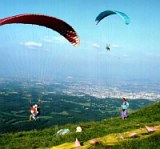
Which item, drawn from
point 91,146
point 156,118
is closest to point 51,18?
point 91,146

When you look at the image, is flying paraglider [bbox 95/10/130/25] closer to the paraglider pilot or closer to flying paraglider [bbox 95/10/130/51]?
flying paraglider [bbox 95/10/130/51]

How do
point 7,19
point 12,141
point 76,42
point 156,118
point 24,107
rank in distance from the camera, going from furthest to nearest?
point 24,107 < point 156,118 < point 12,141 < point 76,42 < point 7,19

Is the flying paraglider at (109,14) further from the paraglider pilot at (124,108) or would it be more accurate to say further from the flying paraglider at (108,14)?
the paraglider pilot at (124,108)

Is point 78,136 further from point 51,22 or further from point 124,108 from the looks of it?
point 124,108

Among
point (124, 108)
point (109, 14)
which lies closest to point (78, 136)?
point (124, 108)

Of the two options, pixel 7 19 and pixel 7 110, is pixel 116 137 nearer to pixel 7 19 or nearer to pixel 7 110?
pixel 7 19

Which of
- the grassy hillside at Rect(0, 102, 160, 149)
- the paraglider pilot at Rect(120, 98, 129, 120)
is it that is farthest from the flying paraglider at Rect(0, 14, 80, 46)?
the paraglider pilot at Rect(120, 98, 129, 120)

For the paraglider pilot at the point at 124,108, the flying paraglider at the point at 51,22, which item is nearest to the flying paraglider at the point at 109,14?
the paraglider pilot at the point at 124,108

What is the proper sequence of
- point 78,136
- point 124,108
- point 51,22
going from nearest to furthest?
point 51,22 → point 78,136 → point 124,108
